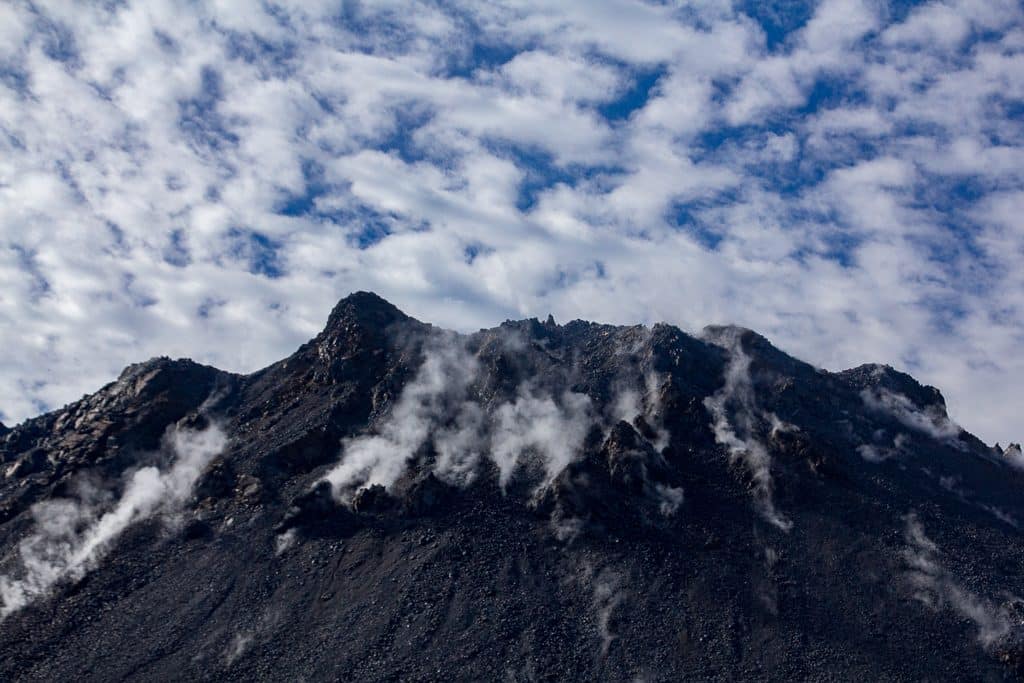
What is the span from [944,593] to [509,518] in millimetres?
42201

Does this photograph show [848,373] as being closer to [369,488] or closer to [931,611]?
[931,611]

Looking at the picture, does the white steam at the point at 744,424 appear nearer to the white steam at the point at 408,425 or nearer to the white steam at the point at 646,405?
the white steam at the point at 646,405

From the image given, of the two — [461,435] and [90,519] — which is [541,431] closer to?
[461,435]

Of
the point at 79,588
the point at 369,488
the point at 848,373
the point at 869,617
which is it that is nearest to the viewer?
the point at 869,617

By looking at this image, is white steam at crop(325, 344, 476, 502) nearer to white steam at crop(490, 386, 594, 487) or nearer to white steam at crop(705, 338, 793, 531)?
white steam at crop(490, 386, 594, 487)

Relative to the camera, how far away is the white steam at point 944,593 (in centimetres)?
10200

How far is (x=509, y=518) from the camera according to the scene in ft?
379

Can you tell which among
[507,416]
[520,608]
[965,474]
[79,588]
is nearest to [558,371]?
[507,416]

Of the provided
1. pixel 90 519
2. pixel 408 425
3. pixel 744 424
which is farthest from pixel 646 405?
pixel 90 519

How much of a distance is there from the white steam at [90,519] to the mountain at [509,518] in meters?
Result: 0.34

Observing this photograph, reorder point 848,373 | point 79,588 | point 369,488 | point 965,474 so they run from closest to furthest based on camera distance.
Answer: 1. point 79,588
2. point 369,488
3. point 965,474
4. point 848,373

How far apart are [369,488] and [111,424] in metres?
37.9

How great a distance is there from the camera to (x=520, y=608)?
4065 inches

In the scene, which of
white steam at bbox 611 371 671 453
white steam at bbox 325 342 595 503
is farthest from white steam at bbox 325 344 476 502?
white steam at bbox 611 371 671 453
